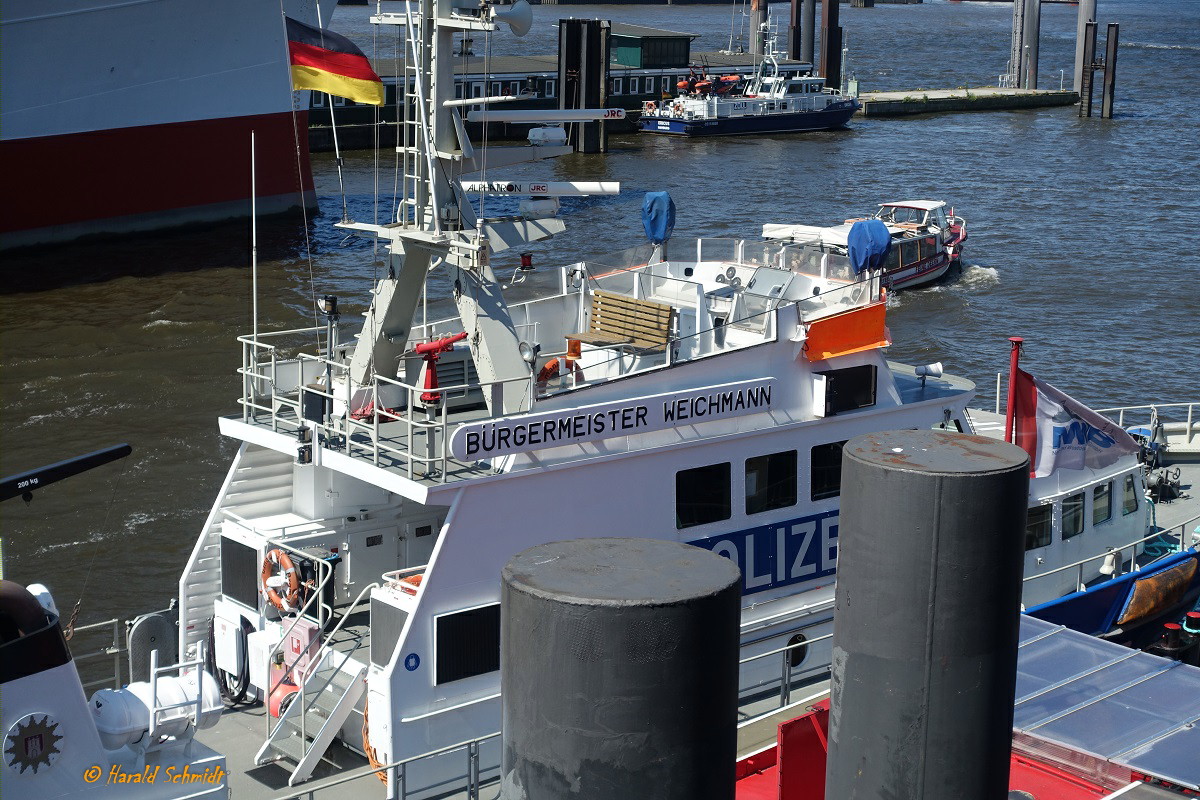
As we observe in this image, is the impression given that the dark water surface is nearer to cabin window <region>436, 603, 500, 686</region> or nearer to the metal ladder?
the metal ladder

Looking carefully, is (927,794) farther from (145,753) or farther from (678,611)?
(145,753)

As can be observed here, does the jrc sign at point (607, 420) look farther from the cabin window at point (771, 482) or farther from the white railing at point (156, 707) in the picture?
the white railing at point (156, 707)

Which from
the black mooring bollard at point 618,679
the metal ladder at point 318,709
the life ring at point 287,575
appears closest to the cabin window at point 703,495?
the metal ladder at point 318,709

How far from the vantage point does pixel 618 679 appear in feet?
14.5

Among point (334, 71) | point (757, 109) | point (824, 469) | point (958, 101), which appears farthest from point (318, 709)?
point (958, 101)

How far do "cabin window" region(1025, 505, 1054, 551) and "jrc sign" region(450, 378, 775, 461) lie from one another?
386 cm

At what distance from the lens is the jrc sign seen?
11.1 meters

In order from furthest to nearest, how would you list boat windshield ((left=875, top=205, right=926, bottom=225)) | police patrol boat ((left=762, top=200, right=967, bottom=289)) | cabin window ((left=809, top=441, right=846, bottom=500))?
1. boat windshield ((left=875, top=205, right=926, bottom=225))
2. police patrol boat ((left=762, top=200, right=967, bottom=289))
3. cabin window ((left=809, top=441, right=846, bottom=500))

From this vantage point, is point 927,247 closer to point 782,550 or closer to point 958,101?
point 782,550

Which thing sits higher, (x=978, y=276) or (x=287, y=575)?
(x=287, y=575)

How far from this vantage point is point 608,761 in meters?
4.50

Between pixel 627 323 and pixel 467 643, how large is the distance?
3.71 metres

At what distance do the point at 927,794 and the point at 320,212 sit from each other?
4394 cm

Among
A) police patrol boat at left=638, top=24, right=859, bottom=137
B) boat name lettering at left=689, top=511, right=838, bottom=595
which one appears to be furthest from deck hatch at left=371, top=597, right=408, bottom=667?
police patrol boat at left=638, top=24, right=859, bottom=137
